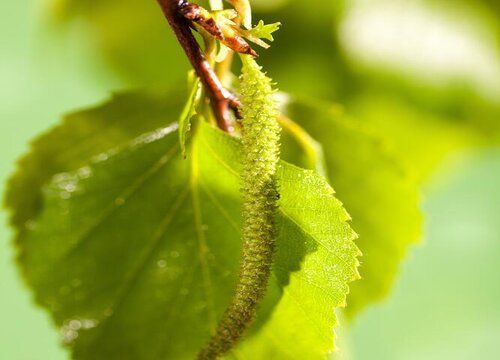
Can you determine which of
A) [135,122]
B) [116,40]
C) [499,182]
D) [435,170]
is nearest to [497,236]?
[499,182]

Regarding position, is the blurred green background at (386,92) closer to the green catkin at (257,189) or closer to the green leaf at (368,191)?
the green leaf at (368,191)

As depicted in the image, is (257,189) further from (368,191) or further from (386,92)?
(386,92)

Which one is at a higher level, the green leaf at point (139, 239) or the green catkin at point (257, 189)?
the green catkin at point (257, 189)

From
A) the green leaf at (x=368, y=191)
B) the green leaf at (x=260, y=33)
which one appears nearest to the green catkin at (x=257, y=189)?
the green leaf at (x=260, y=33)

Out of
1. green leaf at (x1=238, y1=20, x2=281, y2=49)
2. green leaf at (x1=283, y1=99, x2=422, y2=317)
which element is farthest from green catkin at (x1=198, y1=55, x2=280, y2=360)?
green leaf at (x1=283, y1=99, x2=422, y2=317)

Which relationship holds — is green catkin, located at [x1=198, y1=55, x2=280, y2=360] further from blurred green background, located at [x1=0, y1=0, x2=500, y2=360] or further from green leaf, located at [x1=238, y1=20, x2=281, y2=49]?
blurred green background, located at [x1=0, y1=0, x2=500, y2=360]
